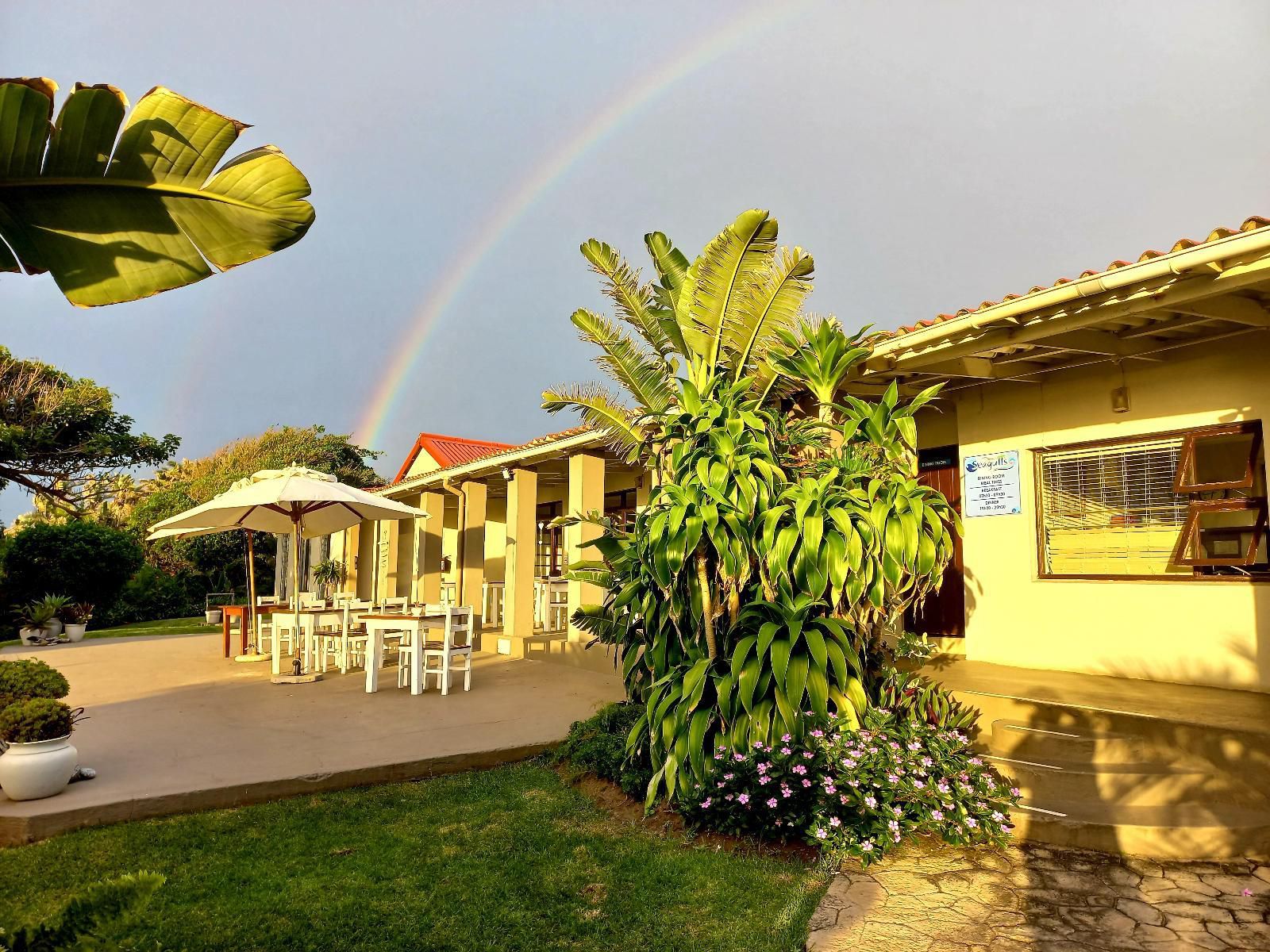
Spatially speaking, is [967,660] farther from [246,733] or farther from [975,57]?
[975,57]

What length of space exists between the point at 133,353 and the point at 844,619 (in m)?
79.9

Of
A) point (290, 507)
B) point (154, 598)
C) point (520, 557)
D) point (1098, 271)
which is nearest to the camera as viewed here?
point (1098, 271)

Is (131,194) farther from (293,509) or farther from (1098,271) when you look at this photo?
(293,509)

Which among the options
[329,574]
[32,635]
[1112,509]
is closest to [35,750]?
[1112,509]

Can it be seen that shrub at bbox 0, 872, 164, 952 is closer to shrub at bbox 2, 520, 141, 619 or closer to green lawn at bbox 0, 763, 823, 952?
green lawn at bbox 0, 763, 823, 952

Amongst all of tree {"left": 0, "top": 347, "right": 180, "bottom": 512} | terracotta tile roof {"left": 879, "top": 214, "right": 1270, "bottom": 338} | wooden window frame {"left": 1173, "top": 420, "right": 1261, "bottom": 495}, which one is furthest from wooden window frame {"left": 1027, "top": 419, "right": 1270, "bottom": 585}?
tree {"left": 0, "top": 347, "right": 180, "bottom": 512}

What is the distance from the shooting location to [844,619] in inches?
186

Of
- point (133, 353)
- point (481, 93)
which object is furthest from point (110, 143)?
point (133, 353)

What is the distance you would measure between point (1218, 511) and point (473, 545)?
12.0 meters

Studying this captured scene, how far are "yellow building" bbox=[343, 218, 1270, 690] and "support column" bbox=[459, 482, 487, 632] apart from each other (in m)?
8.30

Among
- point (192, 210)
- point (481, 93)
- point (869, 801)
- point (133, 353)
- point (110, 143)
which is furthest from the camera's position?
point (133, 353)

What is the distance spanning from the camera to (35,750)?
14.5ft

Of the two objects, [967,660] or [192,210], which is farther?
[967,660]

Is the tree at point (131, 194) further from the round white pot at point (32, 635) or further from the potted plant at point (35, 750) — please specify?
the round white pot at point (32, 635)
